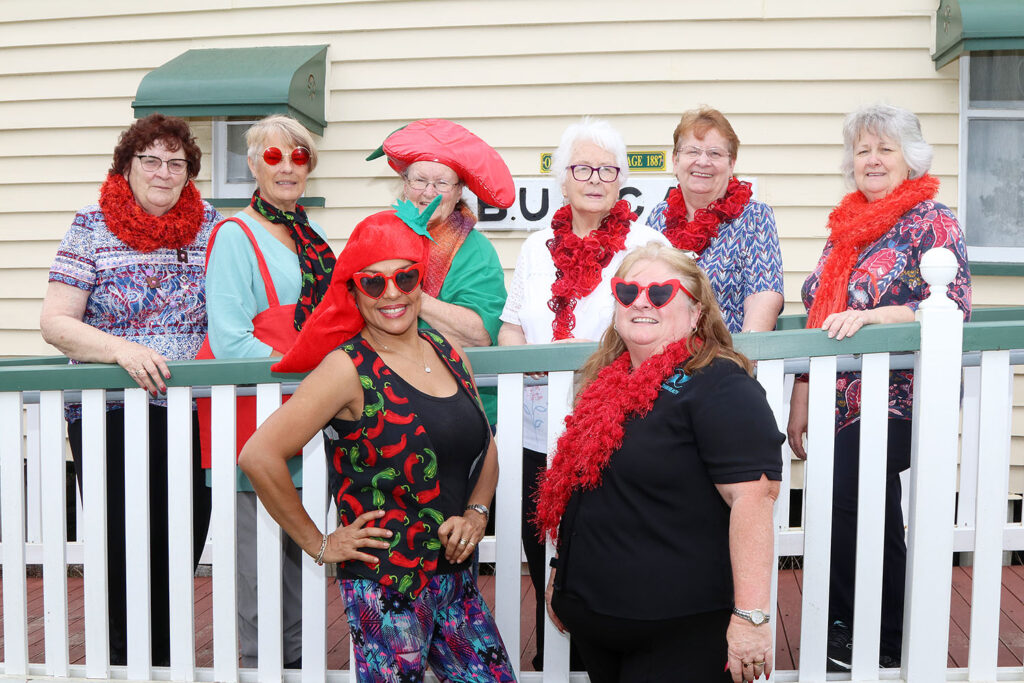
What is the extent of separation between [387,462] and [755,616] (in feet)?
2.62

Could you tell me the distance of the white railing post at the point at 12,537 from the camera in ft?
8.52

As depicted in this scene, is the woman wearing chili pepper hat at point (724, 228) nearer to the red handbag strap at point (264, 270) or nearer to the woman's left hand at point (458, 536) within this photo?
the woman's left hand at point (458, 536)

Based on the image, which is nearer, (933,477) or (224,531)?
(933,477)

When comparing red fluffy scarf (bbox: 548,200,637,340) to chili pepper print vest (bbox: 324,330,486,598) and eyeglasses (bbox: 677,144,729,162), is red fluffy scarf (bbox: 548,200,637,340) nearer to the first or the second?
eyeglasses (bbox: 677,144,729,162)

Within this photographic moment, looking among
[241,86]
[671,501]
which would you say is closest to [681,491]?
[671,501]

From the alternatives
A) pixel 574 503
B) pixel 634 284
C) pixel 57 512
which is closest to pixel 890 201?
pixel 634 284

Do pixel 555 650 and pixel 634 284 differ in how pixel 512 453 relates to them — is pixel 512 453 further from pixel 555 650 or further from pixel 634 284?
pixel 634 284

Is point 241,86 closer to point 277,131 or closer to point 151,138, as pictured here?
point 151,138

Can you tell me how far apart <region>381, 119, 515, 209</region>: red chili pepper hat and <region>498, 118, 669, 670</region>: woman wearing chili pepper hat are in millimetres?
219

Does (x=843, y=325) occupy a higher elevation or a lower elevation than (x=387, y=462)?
higher

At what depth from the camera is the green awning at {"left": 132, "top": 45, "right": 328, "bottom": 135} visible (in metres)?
4.66

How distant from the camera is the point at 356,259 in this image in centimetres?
190

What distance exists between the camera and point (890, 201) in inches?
106

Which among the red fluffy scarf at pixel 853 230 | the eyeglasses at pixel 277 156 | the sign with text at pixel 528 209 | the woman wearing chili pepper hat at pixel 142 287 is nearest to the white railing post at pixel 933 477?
the red fluffy scarf at pixel 853 230
